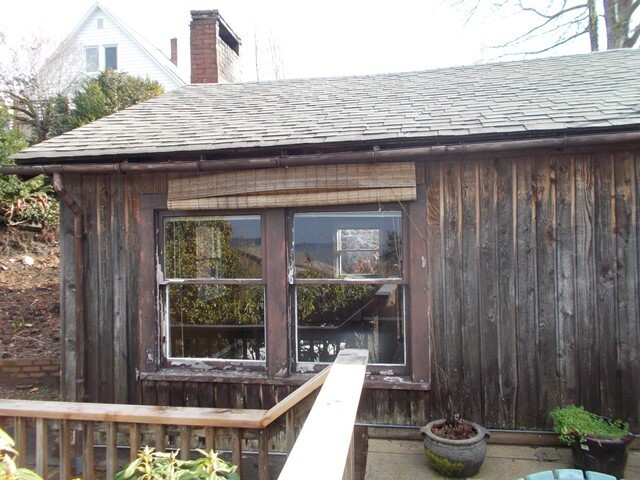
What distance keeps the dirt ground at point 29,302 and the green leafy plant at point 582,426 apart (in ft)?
18.8

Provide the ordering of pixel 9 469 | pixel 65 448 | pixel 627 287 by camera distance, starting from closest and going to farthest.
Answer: pixel 9 469
pixel 65 448
pixel 627 287

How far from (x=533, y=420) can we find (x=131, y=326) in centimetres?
379

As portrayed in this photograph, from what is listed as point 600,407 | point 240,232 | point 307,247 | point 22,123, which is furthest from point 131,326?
point 22,123

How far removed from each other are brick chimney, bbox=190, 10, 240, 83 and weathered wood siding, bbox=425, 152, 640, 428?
5581 millimetres

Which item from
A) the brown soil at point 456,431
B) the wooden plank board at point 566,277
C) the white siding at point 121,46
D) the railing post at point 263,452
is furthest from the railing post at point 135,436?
the white siding at point 121,46

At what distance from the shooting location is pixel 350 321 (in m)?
4.95

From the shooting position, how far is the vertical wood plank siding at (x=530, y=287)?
383 cm

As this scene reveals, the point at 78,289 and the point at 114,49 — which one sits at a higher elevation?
the point at 114,49

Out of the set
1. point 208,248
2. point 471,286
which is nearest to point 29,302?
point 208,248

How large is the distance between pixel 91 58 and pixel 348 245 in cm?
2229

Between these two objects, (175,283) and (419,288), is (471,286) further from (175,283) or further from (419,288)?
(175,283)

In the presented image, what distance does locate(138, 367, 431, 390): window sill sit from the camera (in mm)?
4062

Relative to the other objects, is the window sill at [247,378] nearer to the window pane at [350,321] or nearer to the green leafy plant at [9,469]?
the window pane at [350,321]

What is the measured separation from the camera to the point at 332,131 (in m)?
4.29
